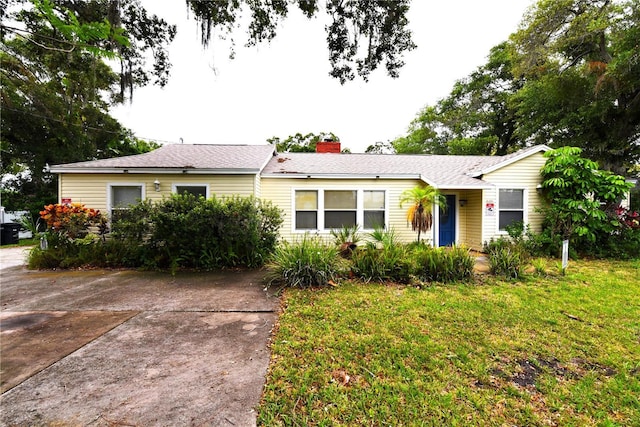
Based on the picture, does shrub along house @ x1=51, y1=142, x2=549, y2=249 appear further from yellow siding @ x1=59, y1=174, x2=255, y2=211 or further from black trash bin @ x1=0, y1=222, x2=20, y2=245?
black trash bin @ x1=0, y1=222, x2=20, y2=245

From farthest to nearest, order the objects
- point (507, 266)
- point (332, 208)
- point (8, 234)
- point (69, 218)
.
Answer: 1. point (8, 234)
2. point (332, 208)
3. point (69, 218)
4. point (507, 266)

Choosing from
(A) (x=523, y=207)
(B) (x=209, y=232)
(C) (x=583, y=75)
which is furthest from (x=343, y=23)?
(C) (x=583, y=75)

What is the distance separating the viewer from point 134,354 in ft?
8.79

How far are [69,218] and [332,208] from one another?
735 centimetres

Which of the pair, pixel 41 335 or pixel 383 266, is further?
pixel 383 266

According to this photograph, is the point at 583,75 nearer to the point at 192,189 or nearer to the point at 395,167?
the point at 395,167

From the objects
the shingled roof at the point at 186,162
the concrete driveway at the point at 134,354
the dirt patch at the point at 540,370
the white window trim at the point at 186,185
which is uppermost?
the shingled roof at the point at 186,162

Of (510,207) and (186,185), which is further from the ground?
(186,185)

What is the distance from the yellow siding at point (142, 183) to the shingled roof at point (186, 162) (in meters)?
0.26

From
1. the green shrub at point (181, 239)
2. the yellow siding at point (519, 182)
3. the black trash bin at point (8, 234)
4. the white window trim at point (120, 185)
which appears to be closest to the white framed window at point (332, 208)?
the green shrub at point (181, 239)

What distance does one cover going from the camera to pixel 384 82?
5.43 metres

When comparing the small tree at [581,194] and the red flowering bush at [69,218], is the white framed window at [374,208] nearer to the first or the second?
the small tree at [581,194]

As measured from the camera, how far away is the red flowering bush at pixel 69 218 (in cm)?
658

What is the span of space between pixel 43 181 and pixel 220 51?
18934mm
